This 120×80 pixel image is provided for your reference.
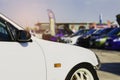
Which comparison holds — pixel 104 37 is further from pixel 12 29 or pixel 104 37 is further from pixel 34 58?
pixel 12 29

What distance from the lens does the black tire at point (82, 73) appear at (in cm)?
687

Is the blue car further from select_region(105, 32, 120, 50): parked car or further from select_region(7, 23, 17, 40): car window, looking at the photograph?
select_region(7, 23, 17, 40): car window

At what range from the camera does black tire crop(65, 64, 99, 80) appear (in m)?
6.87

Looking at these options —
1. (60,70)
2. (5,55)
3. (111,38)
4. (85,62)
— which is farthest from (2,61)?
(111,38)

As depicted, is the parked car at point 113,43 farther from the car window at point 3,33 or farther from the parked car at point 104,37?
the car window at point 3,33

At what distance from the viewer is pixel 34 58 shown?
630cm

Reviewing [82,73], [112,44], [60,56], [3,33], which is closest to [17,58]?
[3,33]

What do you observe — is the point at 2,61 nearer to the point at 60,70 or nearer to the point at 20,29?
the point at 20,29

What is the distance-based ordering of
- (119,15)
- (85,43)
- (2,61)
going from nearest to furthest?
(2,61) → (85,43) → (119,15)

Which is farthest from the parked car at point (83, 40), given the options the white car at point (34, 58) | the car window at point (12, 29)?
the car window at point (12, 29)

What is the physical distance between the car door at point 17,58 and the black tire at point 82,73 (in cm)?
63

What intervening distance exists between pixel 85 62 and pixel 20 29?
1.48 m

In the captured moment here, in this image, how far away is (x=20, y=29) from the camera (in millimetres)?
6301

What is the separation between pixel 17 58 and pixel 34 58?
1.12 ft
